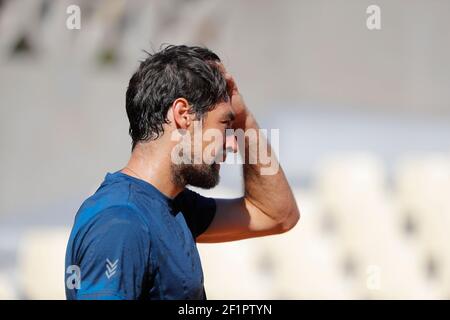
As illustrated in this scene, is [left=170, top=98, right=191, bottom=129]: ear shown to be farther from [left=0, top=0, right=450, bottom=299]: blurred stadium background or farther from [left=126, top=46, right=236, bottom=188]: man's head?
[left=0, top=0, right=450, bottom=299]: blurred stadium background

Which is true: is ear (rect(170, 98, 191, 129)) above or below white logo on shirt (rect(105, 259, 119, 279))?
above

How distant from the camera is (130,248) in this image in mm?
1658

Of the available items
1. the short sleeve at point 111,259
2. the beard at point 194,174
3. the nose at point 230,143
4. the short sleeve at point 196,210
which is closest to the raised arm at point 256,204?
the short sleeve at point 196,210

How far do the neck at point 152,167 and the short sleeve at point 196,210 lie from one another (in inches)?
7.9

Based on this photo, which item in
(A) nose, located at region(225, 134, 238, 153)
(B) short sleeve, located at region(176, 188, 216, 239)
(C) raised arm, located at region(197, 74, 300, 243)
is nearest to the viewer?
(A) nose, located at region(225, 134, 238, 153)

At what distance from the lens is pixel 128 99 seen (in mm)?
1973

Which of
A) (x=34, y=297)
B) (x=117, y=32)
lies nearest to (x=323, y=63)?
(x=117, y=32)

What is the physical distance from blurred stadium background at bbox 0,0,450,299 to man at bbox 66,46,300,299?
334 cm

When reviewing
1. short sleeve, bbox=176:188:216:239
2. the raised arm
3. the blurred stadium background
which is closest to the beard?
short sleeve, bbox=176:188:216:239

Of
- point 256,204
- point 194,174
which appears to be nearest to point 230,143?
point 194,174

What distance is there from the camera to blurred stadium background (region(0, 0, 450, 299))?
546 cm

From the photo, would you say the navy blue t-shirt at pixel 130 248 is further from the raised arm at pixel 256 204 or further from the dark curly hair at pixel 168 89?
the raised arm at pixel 256 204

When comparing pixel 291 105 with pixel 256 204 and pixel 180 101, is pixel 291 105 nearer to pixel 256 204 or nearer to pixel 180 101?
pixel 256 204
